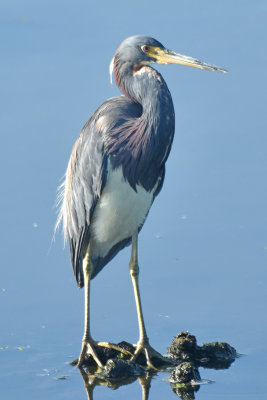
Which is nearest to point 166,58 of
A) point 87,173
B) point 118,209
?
point 87,173

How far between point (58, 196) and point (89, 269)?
787 millimetres

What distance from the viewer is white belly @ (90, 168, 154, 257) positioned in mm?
7789

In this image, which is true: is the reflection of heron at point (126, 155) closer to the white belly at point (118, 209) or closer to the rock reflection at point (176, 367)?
the white belly at point (118, 209)

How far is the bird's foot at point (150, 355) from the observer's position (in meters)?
7.73

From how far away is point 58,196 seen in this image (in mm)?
8695

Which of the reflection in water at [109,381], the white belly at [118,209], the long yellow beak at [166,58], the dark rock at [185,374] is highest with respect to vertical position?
the long yellow beak at [166,58]

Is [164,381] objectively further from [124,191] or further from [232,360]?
[124,191]

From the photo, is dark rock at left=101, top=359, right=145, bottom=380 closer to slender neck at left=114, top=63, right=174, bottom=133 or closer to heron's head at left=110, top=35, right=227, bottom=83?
slender neck at left=114, top=63, right=174, bottom=133

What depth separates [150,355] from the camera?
775 centimetres

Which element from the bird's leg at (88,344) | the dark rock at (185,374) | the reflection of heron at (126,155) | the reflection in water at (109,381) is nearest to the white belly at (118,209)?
the reflection of heron at (126,155)

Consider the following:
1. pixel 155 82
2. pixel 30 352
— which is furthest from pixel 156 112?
pixel 30 352


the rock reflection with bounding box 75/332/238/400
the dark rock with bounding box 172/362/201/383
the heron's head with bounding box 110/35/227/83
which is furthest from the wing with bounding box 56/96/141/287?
the dark rock with bounding box 172/362/201/383

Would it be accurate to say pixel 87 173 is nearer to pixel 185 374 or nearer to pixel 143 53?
pixel 143 53

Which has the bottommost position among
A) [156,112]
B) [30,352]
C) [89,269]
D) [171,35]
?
[30,352]
